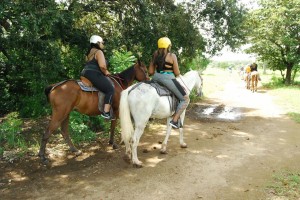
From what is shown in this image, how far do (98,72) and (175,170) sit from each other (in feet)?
9.68

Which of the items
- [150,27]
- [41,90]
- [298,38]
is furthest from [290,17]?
[41,90]

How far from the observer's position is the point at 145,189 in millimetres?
5395

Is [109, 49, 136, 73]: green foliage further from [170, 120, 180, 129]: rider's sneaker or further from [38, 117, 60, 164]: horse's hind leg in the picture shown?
[38, 117, 60, 164]: horse's hind leg

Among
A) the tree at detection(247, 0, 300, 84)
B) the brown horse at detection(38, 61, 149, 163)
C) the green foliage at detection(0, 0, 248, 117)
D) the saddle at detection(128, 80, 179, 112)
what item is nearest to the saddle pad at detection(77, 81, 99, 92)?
A: the brown horse at detection(38, 61, 149, 163)

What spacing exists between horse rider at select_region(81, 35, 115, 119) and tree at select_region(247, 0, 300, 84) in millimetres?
15454

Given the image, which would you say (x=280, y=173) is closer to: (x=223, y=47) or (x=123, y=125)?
(x=123, y=125)

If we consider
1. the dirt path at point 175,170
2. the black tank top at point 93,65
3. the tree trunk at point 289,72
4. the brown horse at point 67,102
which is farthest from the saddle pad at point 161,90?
the tree trunk at point 289,72

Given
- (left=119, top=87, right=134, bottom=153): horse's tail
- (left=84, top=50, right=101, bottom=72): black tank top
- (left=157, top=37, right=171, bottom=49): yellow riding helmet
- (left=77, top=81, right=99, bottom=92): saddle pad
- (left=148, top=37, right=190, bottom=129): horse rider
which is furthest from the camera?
(left=84, top=50, right=101, bottom=72): black tank top

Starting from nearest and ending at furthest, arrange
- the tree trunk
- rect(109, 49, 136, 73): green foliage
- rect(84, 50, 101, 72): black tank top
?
rect(84, 50, 101, 72): black tank top, rect(109, 49, 136, 73): green foliage, the tree trunk

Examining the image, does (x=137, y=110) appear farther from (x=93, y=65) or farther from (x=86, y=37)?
(x=86, y=37)

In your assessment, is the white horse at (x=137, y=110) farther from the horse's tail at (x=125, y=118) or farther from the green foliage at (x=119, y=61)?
the green foliage at (x=119, y=61)

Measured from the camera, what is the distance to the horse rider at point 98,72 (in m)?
6.86

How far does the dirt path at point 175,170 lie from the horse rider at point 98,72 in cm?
155

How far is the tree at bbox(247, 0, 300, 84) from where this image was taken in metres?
20.5
